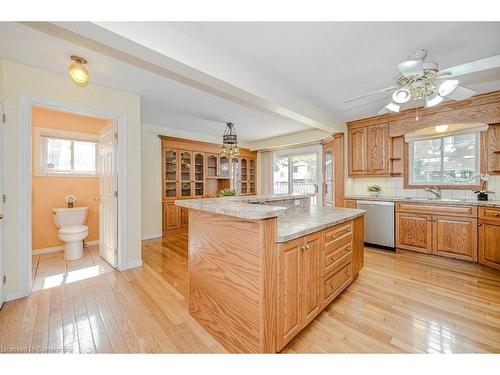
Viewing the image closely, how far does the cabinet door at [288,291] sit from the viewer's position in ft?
4.31

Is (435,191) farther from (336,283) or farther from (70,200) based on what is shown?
(70,200)

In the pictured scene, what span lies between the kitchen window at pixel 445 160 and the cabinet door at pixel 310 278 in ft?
10.7

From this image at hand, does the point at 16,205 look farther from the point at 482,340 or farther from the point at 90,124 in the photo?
the point at 482,340

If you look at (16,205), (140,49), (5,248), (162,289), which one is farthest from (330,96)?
(5,248)

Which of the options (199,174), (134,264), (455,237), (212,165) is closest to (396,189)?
(455,237)

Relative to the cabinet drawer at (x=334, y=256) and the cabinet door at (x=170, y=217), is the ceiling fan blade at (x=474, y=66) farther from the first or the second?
the cabinet door at (x=170, y=217)

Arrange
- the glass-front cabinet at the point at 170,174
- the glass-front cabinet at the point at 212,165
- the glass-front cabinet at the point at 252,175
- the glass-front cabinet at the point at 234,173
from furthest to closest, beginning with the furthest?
the glass-front cabinet at the point at 252,175
the glass-front cabinet at the point at 234,173
the glass-front cabinet at the point at 212,165
the glass-front cabinet at the point at 170,174

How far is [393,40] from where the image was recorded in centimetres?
177

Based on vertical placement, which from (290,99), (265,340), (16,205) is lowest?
(265,340)

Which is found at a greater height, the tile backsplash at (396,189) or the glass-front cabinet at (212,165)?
the glass-front cabinet at (212,165)

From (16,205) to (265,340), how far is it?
2650 millimetres

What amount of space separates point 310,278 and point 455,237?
282 cm

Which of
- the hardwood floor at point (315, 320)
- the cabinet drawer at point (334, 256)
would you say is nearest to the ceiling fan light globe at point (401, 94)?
Result: the cabinet drawer at point (334, 256)

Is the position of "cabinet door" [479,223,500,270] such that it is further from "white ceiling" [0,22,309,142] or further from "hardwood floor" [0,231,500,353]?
"white ceiling" [0,22,309,142]
